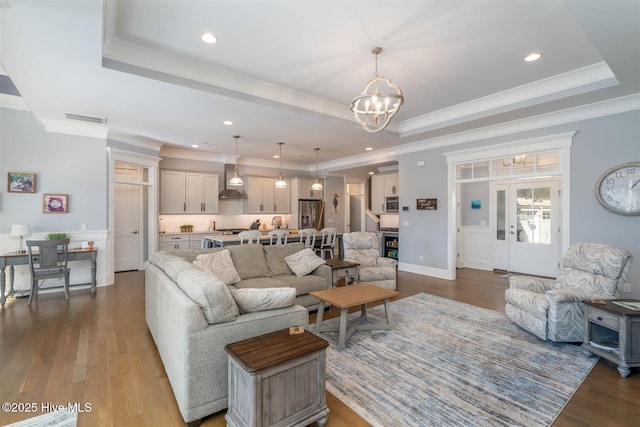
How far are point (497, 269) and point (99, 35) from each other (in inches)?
320

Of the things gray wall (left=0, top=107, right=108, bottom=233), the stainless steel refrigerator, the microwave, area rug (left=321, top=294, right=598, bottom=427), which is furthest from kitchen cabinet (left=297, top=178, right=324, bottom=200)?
area rug (left=321, top=294, right=598, bottom=427)

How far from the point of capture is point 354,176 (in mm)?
10047

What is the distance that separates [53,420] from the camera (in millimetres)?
1992

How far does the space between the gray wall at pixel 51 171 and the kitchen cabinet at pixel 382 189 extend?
6689 mm

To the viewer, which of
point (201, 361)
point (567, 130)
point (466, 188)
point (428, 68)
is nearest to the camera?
point (201, 361)

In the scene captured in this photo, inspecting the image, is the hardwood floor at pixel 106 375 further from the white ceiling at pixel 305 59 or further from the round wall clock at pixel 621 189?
the white ceiling at pixel 305 59

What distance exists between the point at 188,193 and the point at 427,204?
5761mm

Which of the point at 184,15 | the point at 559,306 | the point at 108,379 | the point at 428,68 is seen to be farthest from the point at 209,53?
the point at 559,306

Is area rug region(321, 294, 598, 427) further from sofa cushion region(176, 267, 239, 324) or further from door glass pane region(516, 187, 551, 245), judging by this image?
door glass pane region(516, 187, 551, 245)

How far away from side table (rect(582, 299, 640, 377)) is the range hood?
7.23m

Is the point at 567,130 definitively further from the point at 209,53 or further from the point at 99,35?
the point at 99,35

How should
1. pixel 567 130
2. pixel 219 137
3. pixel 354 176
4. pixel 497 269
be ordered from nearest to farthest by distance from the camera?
pixel 567 130
pixel 219 137
pixel 497 269
pixel 354 176

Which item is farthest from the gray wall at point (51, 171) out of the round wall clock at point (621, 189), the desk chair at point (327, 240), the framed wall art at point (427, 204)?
the round wall clock at point (621, 189)

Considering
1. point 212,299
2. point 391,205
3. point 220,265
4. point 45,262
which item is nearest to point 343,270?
point 220,265
